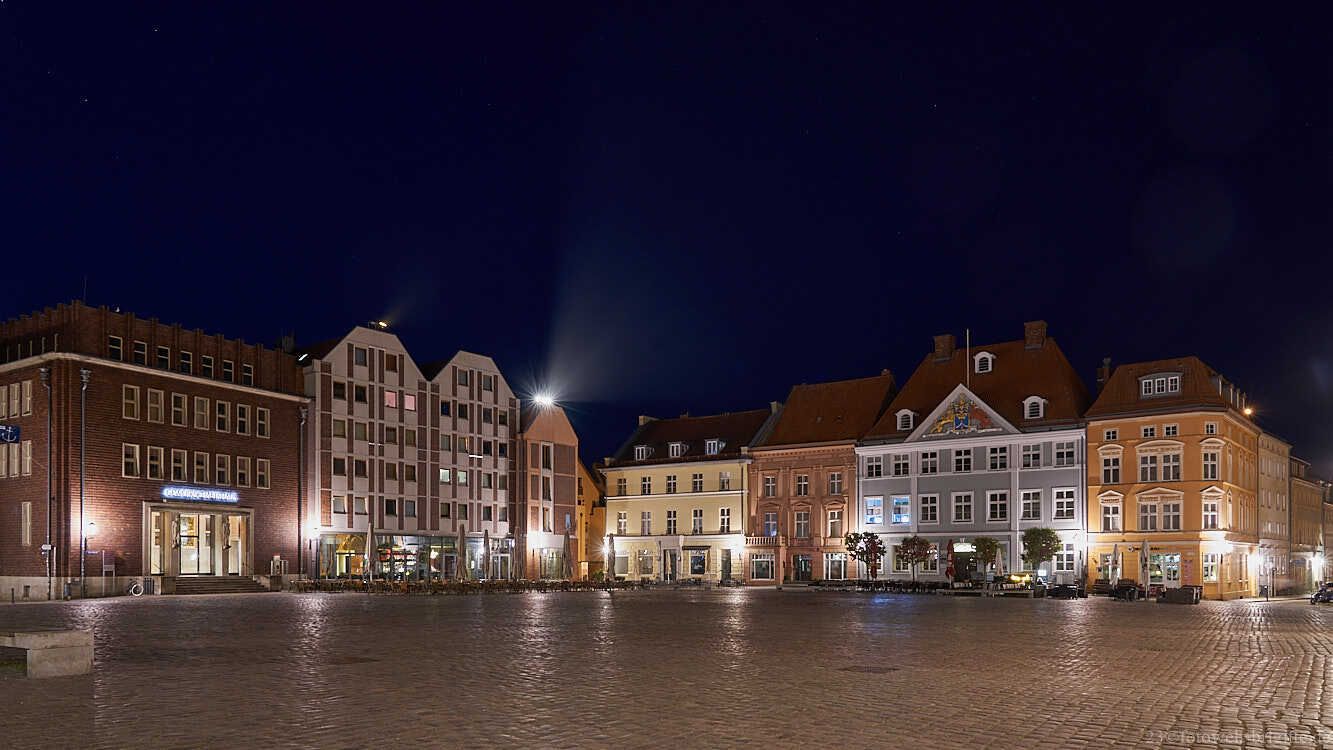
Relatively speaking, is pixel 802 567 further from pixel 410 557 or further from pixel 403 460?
pixel 403 460

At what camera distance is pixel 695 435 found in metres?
88.8

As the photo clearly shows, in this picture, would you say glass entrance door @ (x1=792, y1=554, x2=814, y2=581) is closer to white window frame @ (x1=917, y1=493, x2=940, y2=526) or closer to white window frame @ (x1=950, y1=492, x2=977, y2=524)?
white window frame @ (x1=917, y1=493, x2=940, y2=526)

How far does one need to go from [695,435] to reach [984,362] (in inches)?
954

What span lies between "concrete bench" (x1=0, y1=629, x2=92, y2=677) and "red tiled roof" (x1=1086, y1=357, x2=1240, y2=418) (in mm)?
59887

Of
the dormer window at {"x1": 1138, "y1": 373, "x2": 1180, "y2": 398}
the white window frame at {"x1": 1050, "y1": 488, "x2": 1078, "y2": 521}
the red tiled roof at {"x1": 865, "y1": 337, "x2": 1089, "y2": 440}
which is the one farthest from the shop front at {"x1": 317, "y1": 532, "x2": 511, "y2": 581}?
the dormer window at {"x1": 1138, "y1": 373, "x2": 1180, "y2": 398}

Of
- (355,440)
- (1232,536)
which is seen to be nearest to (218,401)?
(355,440)

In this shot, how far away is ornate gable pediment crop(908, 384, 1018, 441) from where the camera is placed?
69875 mm

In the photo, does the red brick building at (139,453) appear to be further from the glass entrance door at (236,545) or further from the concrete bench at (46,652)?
the concrete bench at (46,652)

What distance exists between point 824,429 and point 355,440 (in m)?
32.0

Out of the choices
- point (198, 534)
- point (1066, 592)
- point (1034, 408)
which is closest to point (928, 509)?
point (1034, 408)

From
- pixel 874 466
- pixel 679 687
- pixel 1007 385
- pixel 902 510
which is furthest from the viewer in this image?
pixel 874 466

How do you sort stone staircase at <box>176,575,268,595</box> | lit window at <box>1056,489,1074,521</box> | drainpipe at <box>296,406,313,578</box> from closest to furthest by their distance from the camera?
stone staircase at <box>176,575,268,595</box>, drainpipe at <box>296,406,313,578</box>, lit window at <box>1056,489,1074,521</box>

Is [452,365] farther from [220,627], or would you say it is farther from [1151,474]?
[220,627]

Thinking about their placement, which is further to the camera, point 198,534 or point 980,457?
point 980,457
